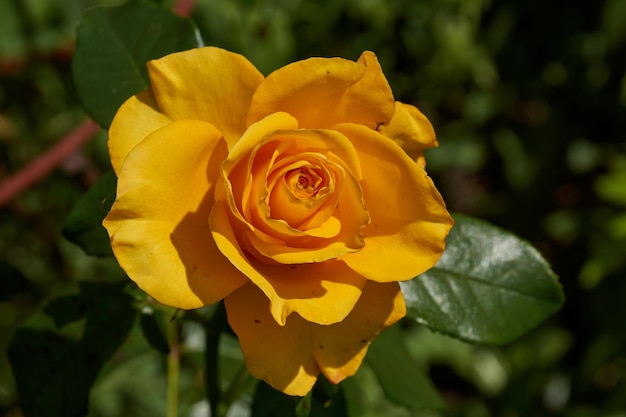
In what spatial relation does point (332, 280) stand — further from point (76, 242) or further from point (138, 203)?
point (76, 242)

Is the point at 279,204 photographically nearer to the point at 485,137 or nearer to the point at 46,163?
the point at 46,163

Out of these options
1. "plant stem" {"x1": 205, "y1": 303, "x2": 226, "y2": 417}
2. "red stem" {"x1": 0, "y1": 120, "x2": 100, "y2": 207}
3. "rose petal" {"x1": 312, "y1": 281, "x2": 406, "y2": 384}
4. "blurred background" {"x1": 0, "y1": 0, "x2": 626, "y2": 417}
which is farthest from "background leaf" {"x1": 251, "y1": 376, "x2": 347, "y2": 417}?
"blurred background" {"x1": 0, "y1": 0, "x2": 626, "y2": 417}

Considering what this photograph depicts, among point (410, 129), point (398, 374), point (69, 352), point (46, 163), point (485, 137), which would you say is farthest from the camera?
point (485, 137)

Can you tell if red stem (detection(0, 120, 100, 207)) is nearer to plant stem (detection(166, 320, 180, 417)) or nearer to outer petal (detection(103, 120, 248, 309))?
plant stem (detection(166, 320, 180, 417))

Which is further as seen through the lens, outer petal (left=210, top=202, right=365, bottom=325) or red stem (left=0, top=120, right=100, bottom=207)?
red stem (left=0, top=120, right=100, bottom=207)

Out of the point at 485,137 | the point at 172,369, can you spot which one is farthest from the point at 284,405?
the point at 485,137

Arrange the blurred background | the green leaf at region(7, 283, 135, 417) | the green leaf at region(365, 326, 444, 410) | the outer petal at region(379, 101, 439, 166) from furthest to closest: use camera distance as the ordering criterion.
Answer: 1. the blurred background
2. the green leaf at region(365, 326, 444, 410)
3. the green leaf at region(7, 283, 135, 417)
4. the outer petal at region(379, 101, 439, 166)
